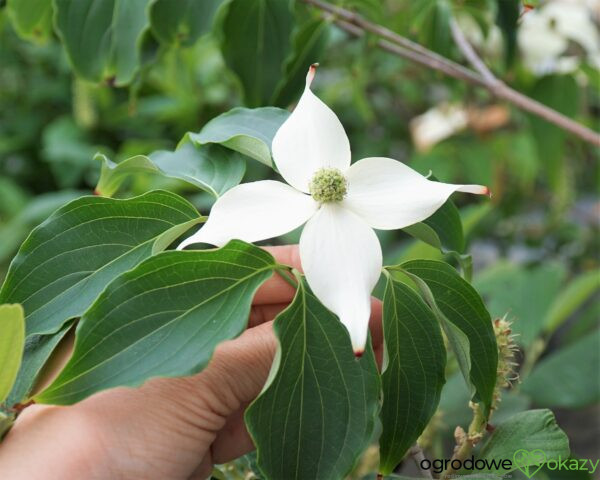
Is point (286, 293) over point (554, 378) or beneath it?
over

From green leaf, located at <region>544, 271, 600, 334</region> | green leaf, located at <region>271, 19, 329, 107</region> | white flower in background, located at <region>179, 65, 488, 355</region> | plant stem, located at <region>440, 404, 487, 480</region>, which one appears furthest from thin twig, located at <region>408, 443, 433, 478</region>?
green leaf, located at <region>544, 271, 600, 334</region>

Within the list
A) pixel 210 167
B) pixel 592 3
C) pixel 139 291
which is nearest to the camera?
pixel 139 291

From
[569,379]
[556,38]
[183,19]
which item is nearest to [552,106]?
[556,38]

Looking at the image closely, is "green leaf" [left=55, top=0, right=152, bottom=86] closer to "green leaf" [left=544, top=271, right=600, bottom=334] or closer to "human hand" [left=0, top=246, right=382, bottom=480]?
"human hand" [left=0, top=246, right=382, bottom=480]

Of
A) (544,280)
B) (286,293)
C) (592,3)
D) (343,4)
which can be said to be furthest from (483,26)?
(592,3)

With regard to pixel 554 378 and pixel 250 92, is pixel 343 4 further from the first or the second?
pixel 554 378
